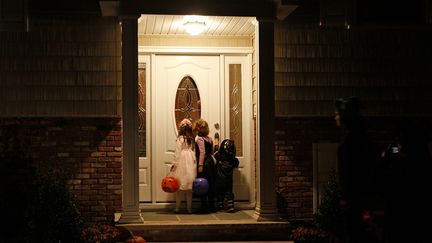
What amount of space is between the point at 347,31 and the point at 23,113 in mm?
5270

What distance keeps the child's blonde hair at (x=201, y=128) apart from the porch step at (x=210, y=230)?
55.3 inches

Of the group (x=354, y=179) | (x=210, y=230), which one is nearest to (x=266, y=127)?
(x=210, y=230)

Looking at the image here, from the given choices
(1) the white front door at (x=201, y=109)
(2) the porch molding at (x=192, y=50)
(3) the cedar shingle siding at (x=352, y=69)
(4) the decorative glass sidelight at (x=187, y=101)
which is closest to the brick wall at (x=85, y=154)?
(1) the white front door at (x=201, y=109)

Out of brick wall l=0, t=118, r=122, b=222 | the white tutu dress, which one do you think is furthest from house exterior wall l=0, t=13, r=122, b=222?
the white tutu dress

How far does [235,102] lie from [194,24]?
68.5 inches

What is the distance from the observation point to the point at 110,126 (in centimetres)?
1081

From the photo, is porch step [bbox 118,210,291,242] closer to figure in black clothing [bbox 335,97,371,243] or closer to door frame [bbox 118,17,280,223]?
door frame [bbox 118,17,280,223]

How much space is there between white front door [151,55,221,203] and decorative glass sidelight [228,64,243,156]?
22 centimetres

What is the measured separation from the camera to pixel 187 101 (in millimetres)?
11867

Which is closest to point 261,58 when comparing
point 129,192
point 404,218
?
point 129,192

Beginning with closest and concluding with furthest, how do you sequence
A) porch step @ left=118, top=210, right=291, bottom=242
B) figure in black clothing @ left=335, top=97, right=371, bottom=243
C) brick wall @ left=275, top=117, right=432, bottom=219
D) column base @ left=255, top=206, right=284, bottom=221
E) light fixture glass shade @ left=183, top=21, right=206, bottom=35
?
figure in black clothing @ left=335, top=97, right=371, bottom=243
porch step @ left=118, top=210, right=291, bottom=242
column base @ left=255, top=206, right=284, bottom=221
light fixture glass shade @ left=183, top=21, right=206, bottom=35
brick wall @ left=275, top=117, right=432, bottom=219

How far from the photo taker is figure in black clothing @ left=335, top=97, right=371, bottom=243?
6285mm

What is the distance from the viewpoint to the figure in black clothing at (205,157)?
11.1m

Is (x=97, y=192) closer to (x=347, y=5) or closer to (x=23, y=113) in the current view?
(x=23, y=113)
